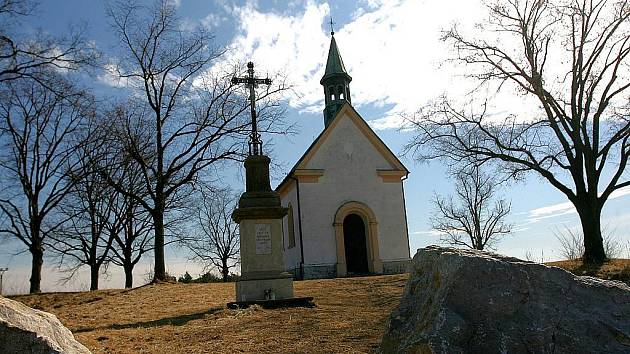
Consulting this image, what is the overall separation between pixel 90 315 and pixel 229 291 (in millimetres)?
5265

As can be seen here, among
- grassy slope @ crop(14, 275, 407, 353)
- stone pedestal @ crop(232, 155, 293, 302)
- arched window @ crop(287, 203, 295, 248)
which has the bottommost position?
grassy slope @ crop(14, 275, 407, 353)

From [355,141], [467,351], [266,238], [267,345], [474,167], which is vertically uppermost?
[355,141]

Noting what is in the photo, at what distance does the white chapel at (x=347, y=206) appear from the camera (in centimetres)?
2470

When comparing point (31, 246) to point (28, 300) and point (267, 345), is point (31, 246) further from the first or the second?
point (267, 345)

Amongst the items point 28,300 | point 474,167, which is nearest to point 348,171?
point 474,167

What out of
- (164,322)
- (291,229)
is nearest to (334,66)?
(291,229)

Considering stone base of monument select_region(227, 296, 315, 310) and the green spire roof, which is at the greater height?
the green spire roof

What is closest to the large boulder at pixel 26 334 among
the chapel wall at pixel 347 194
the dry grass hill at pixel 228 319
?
the dry grass hill at pixel 228 319

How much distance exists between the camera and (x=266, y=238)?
510 inches

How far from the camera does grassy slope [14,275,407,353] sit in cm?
765

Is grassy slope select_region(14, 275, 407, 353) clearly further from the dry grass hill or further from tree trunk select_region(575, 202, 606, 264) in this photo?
tree trunk select_region(575, 202, 606, 264)

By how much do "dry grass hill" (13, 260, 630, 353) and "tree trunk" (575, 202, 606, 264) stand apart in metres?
0.87

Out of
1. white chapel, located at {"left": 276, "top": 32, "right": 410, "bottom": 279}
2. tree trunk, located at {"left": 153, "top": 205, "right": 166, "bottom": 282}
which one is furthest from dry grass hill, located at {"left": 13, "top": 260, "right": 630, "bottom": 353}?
white chapel, located at {"left": 276, "top": 32, "right": 410, "bottom": 279}

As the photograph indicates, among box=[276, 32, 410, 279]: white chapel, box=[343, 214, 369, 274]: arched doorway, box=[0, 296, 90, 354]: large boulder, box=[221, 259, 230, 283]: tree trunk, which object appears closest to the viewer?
box=[0, 296, 90, 354]: large boulder
